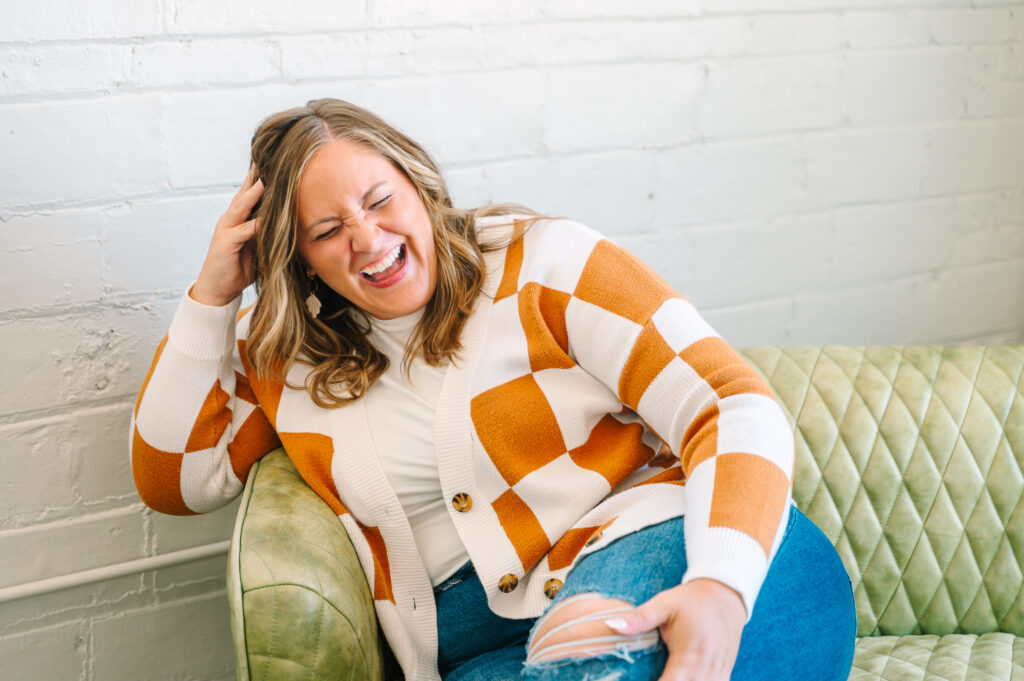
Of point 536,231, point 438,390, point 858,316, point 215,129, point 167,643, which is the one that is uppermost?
point 215,129

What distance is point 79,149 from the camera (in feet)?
4.63

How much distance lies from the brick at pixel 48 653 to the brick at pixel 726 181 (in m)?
1.30

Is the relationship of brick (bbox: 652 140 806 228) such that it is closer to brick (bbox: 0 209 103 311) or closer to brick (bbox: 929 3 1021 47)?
brick (bbox: 929 3 1021 47)

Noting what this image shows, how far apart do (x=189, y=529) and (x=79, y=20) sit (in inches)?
33.3

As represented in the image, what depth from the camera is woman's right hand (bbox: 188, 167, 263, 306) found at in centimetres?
128

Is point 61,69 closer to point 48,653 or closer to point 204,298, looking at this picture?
point 204,298

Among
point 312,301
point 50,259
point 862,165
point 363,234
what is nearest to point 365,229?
point 363,234

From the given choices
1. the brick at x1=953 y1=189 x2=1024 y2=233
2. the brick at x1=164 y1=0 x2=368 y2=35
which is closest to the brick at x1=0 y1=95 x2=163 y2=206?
the brick at x1=164 y1=0 x2=368 y2=35

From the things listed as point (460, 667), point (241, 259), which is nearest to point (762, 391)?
point (460, 667)

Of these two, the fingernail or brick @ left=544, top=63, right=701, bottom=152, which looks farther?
brick @ left=544, top=63, right=701, bottom=152

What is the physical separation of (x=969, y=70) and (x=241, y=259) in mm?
1641

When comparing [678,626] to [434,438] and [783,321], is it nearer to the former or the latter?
[434,438]

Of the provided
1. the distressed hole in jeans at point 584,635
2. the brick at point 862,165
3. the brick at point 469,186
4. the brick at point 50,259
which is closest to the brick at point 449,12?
the brick at point 469,186

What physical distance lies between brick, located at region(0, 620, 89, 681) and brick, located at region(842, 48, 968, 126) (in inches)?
70.8
